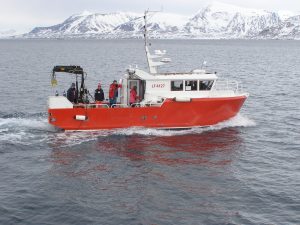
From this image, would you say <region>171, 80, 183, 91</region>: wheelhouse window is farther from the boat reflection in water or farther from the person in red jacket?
the person in red jacket

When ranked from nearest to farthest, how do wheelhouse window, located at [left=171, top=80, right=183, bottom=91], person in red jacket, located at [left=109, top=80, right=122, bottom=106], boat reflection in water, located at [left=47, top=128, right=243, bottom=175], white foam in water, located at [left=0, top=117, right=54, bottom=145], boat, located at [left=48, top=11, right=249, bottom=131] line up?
1. boat reflection in water, located at [left=47, top=128, right=243, bottom=175]
2. white foam in water, located at [left=0, top=117, right=54, bottom=145]
3. boat, located at [left=48, top=11, right=249, bottom=131]
4. wheelhouse window, located at [left=171, top=80, right=183, bottom=91]
5. person in red jacket, located at [left=109, top=80, right=122, bottom=106]

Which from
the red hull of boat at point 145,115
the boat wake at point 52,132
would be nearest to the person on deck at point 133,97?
the red hull of boat at point 145,115

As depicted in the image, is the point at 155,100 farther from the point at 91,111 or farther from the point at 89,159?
A: the point at 89,159

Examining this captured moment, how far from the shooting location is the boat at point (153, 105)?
2764 centimetres

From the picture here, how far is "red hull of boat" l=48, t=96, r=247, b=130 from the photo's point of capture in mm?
27641

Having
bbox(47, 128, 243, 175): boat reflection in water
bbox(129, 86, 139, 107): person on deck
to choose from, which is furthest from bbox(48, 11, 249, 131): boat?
bbox(47, 128, 243, 175): boat reflection in water

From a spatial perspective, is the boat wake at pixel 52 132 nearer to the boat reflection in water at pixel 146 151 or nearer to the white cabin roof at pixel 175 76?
the boat reflection in water at pixel 146 151

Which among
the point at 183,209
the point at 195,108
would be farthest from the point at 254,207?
the point at 195,108

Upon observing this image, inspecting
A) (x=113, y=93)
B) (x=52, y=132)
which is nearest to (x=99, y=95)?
(x=113, y=93)

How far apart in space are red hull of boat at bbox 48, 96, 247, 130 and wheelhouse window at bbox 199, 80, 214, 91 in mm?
1016

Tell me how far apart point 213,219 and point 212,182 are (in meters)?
3.69

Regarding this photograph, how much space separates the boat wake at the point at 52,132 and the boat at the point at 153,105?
1.30ft

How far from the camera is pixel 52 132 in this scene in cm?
2788

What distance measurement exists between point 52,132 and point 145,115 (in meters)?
5.77
